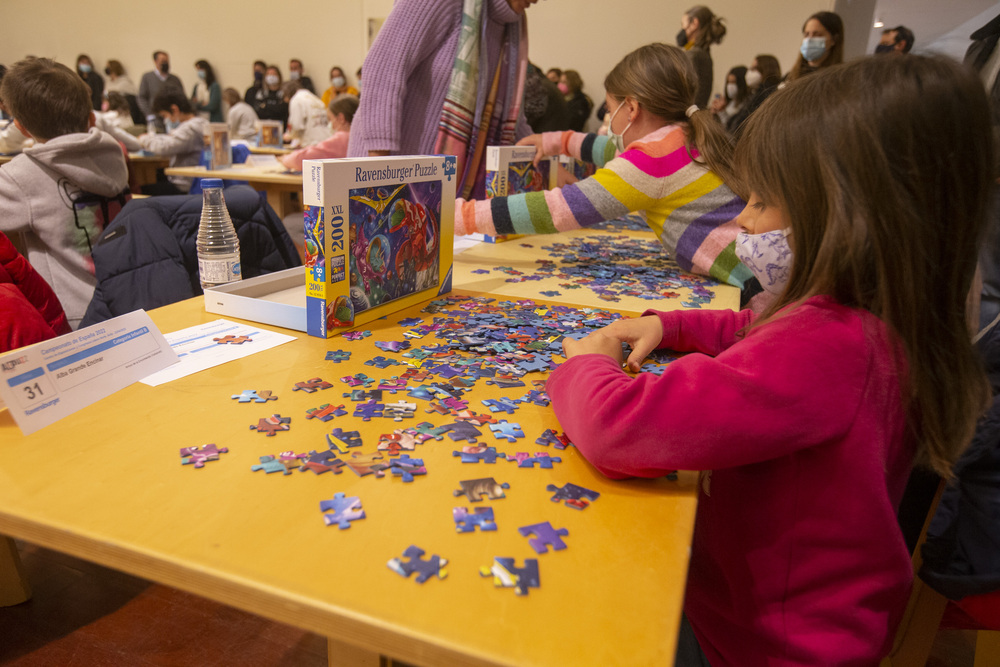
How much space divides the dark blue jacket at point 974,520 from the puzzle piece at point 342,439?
111cm

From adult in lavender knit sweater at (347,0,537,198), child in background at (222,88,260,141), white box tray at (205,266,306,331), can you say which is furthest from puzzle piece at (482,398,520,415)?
child in background at (222,88,260,141)

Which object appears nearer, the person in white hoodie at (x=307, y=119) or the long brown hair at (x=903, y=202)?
the long brown hair at (x=903, y=202)

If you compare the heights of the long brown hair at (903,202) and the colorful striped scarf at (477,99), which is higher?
the colorful striped scarf at (477,99)

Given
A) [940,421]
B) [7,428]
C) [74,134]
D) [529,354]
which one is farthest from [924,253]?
[74,134]

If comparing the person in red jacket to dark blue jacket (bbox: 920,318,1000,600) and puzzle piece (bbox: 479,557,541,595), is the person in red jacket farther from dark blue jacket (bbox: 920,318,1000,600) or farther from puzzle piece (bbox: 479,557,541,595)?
dark blue jacket (bbox: 920,318,1000,600)

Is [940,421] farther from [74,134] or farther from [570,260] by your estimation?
[74,134]

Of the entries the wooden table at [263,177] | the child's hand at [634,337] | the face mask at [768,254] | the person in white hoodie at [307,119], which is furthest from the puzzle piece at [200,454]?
the person in white hoodie at [307,119]

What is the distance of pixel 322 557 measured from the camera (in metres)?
0.66

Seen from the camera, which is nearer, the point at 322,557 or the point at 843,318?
the point at 322,557

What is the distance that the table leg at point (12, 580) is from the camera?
1732 mm

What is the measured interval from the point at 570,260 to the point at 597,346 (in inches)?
43.0

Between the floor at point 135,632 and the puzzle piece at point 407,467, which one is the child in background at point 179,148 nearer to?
the floor at point 135,632

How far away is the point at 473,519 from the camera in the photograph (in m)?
0.73

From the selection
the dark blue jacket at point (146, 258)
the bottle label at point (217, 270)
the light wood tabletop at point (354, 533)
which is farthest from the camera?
the dark blue jacket at point (146, 258)
